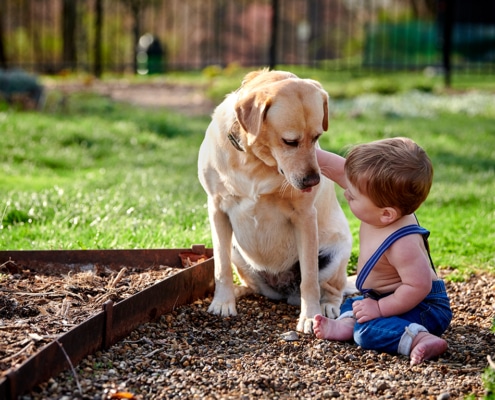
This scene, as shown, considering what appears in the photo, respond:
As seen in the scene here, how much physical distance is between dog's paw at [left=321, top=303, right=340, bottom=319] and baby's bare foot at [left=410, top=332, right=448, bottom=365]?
79 centimetres

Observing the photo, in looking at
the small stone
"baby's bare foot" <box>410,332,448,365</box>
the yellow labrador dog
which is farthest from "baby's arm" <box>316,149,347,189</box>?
"baby's bare foot" <box>410,332,448,365</box>

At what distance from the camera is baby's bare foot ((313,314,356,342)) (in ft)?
12.6

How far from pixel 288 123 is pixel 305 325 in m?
1.06

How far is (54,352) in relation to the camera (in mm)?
3059

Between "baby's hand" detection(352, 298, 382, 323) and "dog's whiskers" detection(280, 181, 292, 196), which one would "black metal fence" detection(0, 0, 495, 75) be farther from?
"baby's hand" detection(352, 298, 382, 323)

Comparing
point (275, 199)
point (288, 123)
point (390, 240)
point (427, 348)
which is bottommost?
point (427, 348)

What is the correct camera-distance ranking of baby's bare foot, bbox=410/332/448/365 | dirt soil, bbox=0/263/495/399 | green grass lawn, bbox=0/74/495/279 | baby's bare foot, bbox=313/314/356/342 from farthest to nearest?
1. green grass lawn, bbox=0/74/495/279
2. baby's bare foot, bbox=313/314/356/342
3. baby's bare foot, bbox=410/332/448/365
4. dirt soil, bbox=0/263/495/399

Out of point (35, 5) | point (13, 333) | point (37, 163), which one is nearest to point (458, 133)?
point (37, 163)

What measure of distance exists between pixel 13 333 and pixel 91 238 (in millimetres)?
1816

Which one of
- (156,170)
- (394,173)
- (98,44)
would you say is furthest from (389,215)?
(98,44)

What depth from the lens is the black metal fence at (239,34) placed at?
18297 mm

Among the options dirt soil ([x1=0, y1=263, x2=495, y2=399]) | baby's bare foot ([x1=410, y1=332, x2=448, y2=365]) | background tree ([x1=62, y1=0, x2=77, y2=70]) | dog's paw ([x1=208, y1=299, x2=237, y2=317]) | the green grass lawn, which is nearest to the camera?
dirt soil ([x1=0, y1=263, x2=495, y2=399])

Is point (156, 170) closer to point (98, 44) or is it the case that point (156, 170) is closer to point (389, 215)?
A: point (389, 215)

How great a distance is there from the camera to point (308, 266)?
4148 mm
